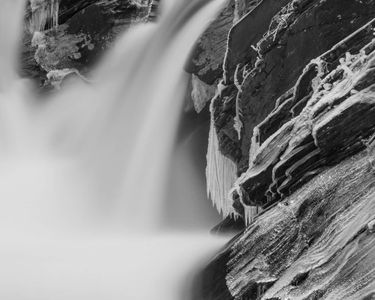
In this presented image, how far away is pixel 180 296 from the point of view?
647cm

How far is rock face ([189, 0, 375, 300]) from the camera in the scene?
4344 millimetres

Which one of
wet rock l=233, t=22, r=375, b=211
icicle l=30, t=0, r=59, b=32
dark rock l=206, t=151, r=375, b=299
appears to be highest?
icicle l=30, t=0, r=59, b=32

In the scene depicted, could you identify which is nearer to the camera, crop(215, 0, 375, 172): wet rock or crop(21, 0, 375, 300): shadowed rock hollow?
crop(21, 0, 375, 300): shadowed rock hollow

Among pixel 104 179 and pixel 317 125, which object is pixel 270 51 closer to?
pixel 317 125

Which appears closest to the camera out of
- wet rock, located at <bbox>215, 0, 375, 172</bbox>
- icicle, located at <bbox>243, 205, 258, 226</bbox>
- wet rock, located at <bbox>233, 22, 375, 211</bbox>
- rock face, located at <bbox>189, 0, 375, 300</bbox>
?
rock face, located at <bbox>189, 0, 375, 300</bbox>

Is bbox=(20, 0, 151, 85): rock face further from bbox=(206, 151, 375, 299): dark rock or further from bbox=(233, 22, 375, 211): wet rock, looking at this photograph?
bbox=(206, 151, 375, 299): dark rock

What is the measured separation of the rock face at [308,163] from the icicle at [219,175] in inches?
48.2

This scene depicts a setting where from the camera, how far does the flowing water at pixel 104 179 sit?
23.4 ft

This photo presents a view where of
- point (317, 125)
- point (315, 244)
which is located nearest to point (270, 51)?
point (317, 125)

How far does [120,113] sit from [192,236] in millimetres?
4638

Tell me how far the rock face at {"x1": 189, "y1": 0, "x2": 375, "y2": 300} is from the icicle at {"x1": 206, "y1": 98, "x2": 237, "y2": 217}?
1223mm

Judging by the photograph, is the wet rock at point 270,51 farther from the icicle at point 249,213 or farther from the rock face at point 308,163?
the icicle at point 249,213

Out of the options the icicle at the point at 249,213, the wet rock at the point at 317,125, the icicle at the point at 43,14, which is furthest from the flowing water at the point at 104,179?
the icicle at the point at 43,14

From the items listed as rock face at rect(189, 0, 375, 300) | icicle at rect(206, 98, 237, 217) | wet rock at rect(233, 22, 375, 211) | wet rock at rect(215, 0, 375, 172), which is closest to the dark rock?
rock face at rect(189, 0, 375, 300)
